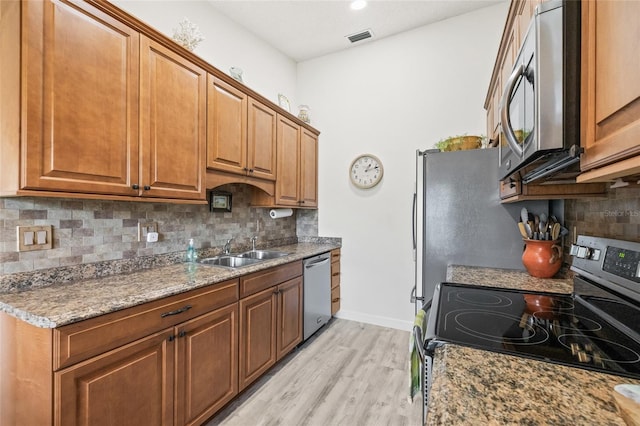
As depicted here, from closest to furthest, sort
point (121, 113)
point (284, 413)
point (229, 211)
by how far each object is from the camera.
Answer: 1. point (121, 113)
2. point (284, 413)
3. point (229, 211)

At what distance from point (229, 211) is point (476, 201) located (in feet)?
6.79

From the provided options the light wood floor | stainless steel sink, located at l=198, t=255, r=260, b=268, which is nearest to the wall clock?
stainless steel sink, located at l=198, t=255, r=260, b=268

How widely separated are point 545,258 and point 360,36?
2858 mm

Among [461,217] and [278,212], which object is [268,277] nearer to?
[278,212]

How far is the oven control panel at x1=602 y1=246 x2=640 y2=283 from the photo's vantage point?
2.91 ft

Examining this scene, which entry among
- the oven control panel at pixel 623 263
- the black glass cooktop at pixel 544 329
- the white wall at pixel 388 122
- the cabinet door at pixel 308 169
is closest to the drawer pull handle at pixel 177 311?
the black glass cooktop at pixel 544 329

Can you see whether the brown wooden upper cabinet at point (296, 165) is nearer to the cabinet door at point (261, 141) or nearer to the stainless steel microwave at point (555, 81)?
the cabinet door at point (261, 141)

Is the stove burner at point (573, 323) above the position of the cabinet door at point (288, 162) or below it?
below

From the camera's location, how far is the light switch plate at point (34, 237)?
55.6 inches

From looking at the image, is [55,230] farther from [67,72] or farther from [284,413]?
[284,413]

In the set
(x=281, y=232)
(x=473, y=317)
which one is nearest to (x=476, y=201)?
(x=473, y=317)

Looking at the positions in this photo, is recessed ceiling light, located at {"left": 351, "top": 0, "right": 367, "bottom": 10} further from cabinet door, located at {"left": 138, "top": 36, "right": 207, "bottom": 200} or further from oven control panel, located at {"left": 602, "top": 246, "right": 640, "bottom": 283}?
oven control panel, located at {"left": 602, "top": 246, "right": 640, "bottom": 283}

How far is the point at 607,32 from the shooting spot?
0.61 metres

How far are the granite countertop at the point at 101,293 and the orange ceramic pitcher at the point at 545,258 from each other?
1732 millimetres
